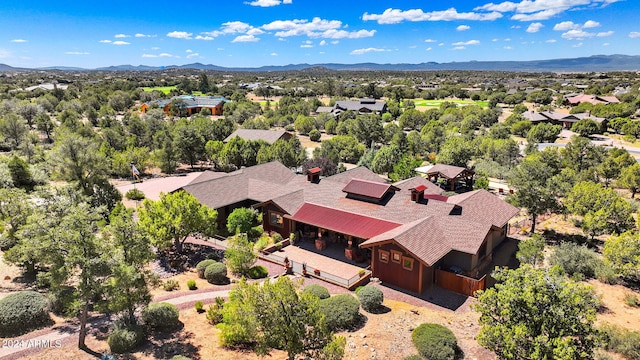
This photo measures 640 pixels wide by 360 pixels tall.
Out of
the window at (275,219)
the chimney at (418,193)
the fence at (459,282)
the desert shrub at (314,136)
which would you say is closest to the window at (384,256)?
the fence at (459,282)

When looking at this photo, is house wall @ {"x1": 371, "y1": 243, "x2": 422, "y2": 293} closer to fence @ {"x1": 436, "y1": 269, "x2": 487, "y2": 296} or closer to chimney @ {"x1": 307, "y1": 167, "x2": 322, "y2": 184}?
fence @ {"x1": 436, "y1": 269, "x2": 487, "y2": 296}

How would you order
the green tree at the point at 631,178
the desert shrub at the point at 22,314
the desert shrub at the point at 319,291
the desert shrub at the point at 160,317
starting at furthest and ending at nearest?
the green tree at the point at 631,178 < the desert shrub at the point at 319,291 < the desert shrub at the point at 160,317 < the desert shrub at the point at 22,314

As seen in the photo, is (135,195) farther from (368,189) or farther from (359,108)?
(359,108)

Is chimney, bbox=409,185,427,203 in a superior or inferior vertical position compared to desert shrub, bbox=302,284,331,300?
superior

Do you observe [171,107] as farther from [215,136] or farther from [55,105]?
[215,136]

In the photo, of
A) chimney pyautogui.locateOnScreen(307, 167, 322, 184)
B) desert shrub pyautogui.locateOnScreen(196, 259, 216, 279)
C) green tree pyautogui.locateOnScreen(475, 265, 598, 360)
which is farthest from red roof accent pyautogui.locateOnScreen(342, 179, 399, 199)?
green tree pyautogui.locateOnScreen(475, 265, 598, 360)

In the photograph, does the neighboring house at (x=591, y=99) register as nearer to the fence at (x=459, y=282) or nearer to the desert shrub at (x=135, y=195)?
the fence at (x=459, y=282)

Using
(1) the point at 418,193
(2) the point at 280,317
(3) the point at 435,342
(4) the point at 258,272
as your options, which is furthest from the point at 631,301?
(4) the point at 258,272
